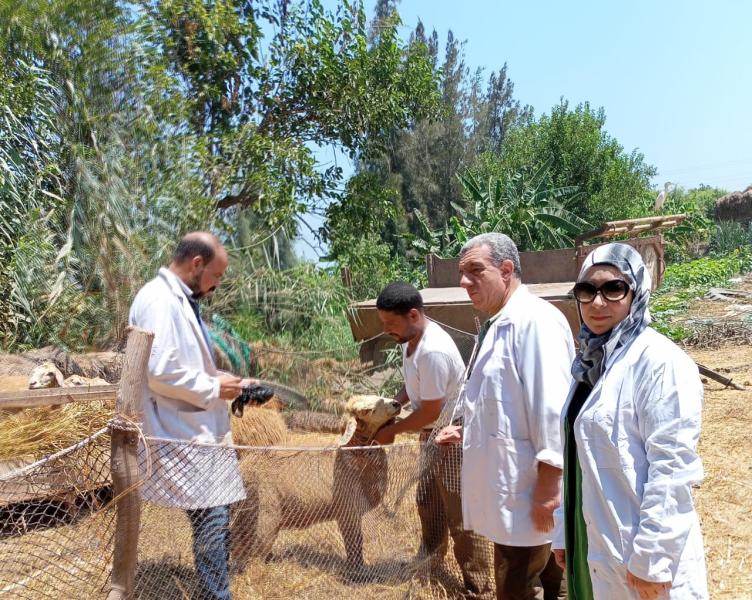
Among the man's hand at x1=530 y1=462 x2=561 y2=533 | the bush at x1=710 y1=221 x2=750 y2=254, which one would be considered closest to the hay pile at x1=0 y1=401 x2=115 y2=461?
the man's hand at x1=530 y1=462 x2=561 y2=533

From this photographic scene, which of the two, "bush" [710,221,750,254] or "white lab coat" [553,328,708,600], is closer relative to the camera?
"white lab coat" [553,328,708,600]

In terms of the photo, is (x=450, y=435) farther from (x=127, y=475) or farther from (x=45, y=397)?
(x=45, y=397)

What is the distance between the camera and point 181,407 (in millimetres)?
3150

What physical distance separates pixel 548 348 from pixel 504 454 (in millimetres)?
457

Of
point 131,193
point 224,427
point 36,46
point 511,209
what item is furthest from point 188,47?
point 224,427

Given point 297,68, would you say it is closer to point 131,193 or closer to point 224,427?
point 131,193

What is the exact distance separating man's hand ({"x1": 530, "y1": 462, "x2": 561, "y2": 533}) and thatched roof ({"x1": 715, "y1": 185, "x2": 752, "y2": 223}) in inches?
1357

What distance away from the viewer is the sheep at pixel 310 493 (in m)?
3.47

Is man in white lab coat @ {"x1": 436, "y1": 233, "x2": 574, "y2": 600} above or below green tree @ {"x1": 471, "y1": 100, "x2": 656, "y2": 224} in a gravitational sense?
below

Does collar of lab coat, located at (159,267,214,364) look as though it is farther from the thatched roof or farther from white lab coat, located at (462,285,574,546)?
the thatched roof

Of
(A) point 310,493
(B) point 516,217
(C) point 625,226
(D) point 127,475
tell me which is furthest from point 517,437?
(B) point 516,217

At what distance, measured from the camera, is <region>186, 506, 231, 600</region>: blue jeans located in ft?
10.1

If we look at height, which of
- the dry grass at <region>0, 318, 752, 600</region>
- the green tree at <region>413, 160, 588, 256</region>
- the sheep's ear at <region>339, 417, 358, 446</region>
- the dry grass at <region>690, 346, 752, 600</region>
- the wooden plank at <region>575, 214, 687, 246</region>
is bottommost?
the dry grass at <region>690, 346, 752, 600</region>

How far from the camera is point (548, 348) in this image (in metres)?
2.94
